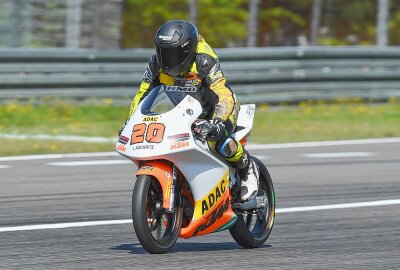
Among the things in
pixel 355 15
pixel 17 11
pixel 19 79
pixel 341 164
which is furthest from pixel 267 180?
pixel 355 15

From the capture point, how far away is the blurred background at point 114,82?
1631 cm

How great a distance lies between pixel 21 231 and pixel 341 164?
5.86 meters

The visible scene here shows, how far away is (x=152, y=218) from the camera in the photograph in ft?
22.7

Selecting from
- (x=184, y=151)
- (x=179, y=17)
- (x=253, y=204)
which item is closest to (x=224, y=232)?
(x=253, y=204)

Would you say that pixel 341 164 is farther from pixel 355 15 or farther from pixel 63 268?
pixel 355 15

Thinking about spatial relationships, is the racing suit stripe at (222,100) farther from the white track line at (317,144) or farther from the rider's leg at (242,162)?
the white track line at (317,144)

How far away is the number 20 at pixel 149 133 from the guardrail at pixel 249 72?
1042cm

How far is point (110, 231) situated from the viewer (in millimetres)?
8328

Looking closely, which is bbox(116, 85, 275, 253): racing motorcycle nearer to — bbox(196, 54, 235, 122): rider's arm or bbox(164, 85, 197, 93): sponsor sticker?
bbox(164, 85, 197, 93): sponsor sticker

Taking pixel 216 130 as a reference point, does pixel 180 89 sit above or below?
above

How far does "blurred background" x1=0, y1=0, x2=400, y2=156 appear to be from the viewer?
16.3 metres

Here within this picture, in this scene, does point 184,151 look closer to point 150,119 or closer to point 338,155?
point 150,119

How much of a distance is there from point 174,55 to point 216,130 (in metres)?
0.55

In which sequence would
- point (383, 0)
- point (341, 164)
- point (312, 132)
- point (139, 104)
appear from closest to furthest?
point (139, 104)
point (341, 164)
point (312, 132)
point (383, 0)
